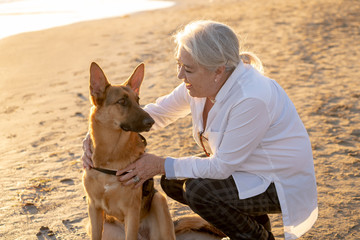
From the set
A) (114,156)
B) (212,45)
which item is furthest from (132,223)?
(212,45)

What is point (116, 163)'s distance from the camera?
12.1ft

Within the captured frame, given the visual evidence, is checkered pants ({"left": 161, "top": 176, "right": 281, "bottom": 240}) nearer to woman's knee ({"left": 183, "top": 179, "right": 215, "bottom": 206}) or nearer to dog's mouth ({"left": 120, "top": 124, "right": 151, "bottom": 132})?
woman's knee ({"left": 183, "top": 179, "right": 215, "bottom": 206})

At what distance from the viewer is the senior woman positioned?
3.35 m

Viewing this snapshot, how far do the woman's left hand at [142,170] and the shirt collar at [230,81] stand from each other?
64 cm

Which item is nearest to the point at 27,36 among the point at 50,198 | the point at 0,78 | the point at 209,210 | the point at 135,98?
the point at 0,78

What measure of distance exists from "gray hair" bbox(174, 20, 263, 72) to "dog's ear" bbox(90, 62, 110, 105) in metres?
0.71

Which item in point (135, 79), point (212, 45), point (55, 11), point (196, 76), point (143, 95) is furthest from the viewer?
point (55, 11)

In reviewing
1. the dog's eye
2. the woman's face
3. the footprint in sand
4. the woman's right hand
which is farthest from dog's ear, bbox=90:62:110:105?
the footprint in sand

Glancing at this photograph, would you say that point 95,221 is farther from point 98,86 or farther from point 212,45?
point 212,45

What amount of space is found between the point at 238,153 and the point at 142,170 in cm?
73

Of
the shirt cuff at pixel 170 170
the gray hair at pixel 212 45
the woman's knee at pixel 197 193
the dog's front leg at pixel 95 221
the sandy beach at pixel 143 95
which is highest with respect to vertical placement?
the gray hair at pixel 212 45

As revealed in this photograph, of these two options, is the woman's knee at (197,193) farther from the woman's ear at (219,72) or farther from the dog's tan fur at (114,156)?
the woman's ear at (219,72)

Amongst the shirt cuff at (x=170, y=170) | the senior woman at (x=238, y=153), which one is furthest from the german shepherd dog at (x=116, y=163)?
the shirt cuff at (x=170, y=170)

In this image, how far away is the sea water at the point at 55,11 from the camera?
13.5m
